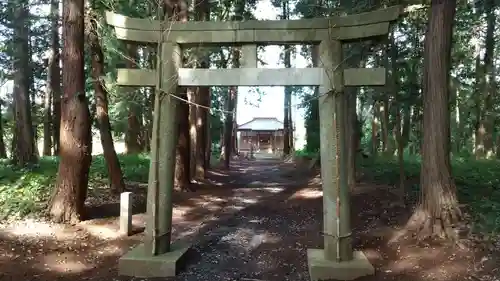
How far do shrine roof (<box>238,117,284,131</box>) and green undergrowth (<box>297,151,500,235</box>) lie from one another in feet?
85.7

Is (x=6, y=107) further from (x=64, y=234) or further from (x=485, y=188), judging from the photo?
(x=485, y=188)

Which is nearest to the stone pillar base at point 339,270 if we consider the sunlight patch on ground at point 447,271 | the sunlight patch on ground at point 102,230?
the sunlight patch on ground at point 447,271

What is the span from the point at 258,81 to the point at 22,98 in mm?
10637

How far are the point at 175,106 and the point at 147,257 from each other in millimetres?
2450

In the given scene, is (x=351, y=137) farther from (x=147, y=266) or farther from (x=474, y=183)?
(x=147, y=266)

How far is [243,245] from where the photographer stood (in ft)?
27.9

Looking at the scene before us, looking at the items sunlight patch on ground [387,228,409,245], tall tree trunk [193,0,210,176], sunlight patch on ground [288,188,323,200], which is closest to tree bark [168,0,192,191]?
tall tree trunk [193,0,210,176]

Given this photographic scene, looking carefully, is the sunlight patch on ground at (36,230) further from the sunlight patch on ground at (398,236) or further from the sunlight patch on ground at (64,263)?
the sunlight patch on ground at (398,236)

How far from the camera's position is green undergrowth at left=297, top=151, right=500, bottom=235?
24.7ft

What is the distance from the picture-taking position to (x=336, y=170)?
6.52 m

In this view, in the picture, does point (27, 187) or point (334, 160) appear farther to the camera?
point (27, 187)

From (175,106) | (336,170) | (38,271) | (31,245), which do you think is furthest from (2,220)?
(336,170)

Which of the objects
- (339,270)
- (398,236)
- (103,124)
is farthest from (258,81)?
(103,124)

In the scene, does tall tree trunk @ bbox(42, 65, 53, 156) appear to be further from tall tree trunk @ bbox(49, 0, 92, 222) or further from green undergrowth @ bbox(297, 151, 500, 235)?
green undergrowth @ bbox(297, 151, 500, 235)
